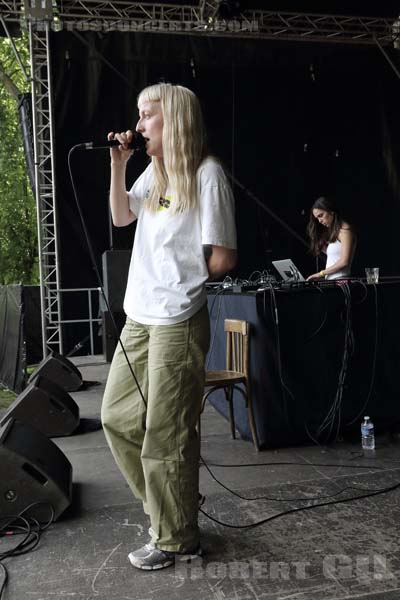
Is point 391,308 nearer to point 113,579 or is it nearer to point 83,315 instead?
point 113,579

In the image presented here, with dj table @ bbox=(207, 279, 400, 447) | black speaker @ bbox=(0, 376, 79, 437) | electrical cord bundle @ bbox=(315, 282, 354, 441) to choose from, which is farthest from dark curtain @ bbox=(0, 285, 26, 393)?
electrical cord bundle @ bbox=(315, 282, 354, 441)

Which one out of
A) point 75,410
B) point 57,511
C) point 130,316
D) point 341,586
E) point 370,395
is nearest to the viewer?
point 341,586

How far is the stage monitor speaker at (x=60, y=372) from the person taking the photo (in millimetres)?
4324

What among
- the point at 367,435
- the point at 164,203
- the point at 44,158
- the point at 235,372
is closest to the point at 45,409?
the point at 235,372

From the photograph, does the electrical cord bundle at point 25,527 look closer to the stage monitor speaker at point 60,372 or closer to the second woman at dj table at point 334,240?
the stage monitor speaker at point 60,372

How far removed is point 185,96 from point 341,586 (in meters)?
1.60

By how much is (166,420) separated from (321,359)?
5.11 ft

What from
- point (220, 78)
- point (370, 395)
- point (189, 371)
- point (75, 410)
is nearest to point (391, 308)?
point (370, 395)

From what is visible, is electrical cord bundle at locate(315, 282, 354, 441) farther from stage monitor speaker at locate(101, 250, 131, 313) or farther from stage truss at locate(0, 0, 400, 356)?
stage truss at locate(0, 0, 400, 356)

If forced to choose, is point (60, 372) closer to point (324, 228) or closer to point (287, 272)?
point (287, 272)

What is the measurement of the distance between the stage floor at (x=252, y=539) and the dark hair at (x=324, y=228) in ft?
5.50

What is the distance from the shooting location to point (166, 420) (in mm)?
1706

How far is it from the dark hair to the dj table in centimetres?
90

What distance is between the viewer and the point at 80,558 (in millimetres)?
1871
